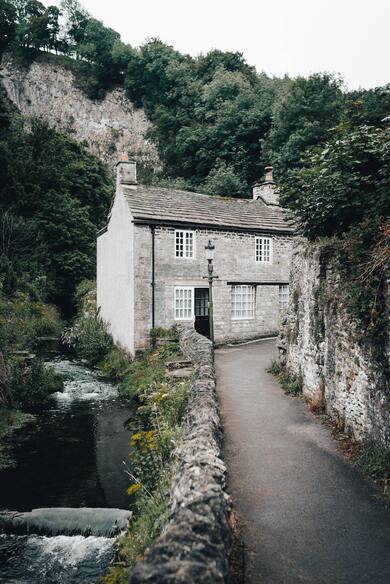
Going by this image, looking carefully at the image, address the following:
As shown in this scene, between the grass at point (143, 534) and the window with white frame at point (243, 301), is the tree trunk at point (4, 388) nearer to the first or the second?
the grass at point (143, 534)

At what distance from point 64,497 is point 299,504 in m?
5.77

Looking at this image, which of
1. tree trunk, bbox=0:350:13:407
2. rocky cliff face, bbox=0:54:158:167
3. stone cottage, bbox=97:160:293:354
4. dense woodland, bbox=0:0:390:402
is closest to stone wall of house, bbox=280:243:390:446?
dense woodland, bbox=0:0:390:402

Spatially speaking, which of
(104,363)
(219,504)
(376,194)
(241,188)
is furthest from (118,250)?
(241,188)

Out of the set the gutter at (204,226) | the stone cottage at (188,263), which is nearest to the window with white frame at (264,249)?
the stone cottage at (188,263)

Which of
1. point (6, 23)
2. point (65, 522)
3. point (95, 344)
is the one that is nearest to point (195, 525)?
point (65, 522)

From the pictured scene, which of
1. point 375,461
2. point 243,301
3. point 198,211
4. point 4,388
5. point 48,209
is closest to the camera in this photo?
point 375,461

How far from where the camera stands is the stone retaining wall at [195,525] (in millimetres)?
3111

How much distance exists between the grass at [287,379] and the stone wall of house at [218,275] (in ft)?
21.1

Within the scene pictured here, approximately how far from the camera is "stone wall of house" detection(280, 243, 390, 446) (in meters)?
6.81

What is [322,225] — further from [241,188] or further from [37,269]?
[241,188]

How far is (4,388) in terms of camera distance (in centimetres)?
1378

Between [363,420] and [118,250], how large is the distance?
51.8ft

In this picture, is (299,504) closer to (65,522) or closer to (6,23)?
(65,522)

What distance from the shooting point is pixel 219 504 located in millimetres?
4133
